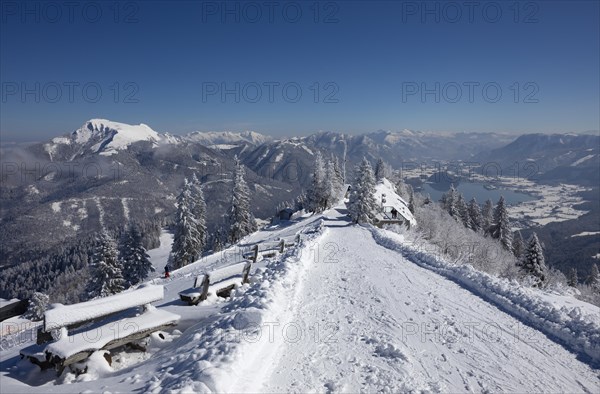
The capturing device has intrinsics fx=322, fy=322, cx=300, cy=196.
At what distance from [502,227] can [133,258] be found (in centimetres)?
6170

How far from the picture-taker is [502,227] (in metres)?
59.6

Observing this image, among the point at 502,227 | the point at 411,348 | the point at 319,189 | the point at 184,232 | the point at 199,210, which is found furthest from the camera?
the point at 319,189

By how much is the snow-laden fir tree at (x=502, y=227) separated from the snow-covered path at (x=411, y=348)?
182ft

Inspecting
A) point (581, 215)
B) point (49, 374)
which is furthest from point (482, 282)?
point (581, 215)

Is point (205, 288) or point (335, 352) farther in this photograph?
point (205, 288)

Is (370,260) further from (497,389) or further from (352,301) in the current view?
(497,389)

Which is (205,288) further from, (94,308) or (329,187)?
(329,187)

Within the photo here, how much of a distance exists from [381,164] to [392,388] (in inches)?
3782

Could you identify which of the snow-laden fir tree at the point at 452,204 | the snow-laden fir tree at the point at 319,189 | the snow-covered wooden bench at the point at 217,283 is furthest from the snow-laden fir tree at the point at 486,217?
the snow-covered wooden bench at the point at 217,283

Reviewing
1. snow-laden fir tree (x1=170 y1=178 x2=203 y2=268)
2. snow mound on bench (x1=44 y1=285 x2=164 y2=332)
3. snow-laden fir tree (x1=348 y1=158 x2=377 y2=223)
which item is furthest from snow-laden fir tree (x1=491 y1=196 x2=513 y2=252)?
snow mound on bench (x1=44 y1=285 x2=164 y2=332)

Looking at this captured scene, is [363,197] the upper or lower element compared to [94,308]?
lower

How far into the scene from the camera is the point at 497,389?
648 centimetres

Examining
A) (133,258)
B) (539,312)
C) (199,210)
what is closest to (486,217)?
(199,210)

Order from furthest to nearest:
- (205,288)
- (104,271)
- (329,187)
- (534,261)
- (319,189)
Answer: (319,189)
(329,187)
(104,271)
(534,261)
(205,288)
